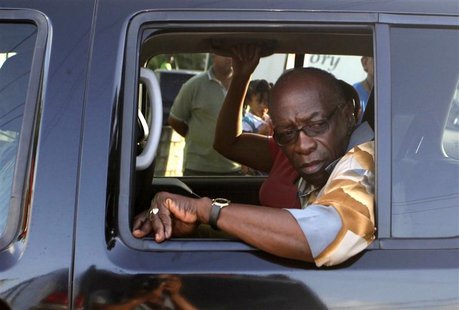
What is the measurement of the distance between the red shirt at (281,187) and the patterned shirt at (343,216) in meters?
0.52

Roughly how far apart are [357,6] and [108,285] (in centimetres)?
98

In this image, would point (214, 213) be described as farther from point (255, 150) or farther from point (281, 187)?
point (255, 150)

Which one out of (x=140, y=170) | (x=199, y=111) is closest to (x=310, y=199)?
(x=140, y=170)

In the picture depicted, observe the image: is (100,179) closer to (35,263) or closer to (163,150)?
(35,263)

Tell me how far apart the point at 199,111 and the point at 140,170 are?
310 centimetres

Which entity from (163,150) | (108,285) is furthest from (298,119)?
(163,150)

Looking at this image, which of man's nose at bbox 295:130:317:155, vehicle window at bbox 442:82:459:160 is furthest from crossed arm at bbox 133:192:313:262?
vehicle window at bbox 442:82:459:160

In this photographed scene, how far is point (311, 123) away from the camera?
8.01 feet

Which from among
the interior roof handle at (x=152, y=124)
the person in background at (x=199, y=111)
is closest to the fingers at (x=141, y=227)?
the interior roof handle at (x=152, y=124)

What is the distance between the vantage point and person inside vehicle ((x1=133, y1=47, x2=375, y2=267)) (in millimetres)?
1983

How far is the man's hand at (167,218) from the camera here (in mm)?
2039

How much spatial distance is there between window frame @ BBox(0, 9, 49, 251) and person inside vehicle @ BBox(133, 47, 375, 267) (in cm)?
29

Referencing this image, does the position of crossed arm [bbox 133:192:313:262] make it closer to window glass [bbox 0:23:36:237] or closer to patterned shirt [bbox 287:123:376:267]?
patterned shirt [bbox 287:123:376:267]

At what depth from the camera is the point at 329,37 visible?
2.26 metres
